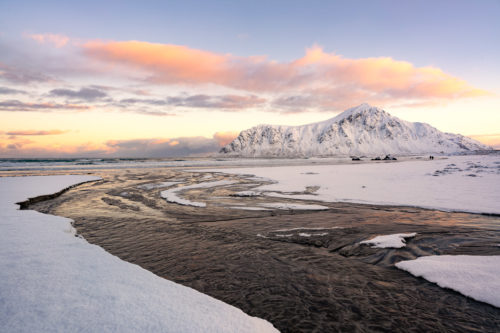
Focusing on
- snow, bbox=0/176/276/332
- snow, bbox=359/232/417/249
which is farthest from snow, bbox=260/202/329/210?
snow, bbox=0/176/276/332

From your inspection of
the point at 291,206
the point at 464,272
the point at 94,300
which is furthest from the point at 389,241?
the point at 94,300

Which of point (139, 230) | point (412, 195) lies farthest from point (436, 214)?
point (139, 230)

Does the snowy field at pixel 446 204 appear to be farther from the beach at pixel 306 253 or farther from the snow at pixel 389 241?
the beach at pixel 306 253

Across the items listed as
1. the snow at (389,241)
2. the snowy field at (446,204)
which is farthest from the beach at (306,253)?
the snowy field at (446,204)

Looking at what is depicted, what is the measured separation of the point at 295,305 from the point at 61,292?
3.98m

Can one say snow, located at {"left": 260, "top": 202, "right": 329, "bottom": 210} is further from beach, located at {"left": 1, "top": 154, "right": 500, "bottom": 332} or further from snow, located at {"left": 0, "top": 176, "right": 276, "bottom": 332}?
snow, located at {"left": 0, "top": 176, "right": 276, "bottom": 332}

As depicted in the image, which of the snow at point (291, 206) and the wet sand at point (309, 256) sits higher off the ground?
the snow at point (291, 206)

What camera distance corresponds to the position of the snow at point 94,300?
3508 mm

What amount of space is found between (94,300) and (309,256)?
194 inches

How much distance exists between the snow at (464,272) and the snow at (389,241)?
42.3 inches

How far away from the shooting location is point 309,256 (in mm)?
6914

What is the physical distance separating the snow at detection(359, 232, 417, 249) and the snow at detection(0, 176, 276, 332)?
5.17m

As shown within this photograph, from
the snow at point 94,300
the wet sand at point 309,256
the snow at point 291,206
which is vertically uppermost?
the snow at point 94,300

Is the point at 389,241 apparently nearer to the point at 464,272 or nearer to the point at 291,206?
the point at 464,272
